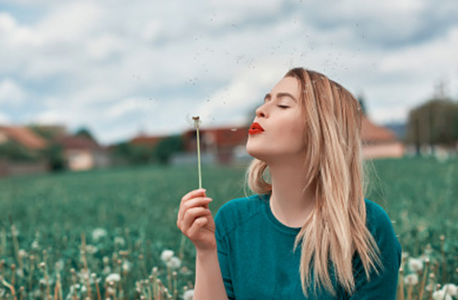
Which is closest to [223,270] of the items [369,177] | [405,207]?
[369,177]

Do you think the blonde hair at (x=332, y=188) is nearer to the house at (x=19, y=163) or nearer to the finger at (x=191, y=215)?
the finger at (x=191, y=215)

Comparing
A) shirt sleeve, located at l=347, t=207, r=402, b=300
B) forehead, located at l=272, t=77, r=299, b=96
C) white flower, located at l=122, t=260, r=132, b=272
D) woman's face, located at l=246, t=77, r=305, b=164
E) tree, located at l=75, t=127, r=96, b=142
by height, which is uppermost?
tree, located at l=75, t=127, r=96, b=142

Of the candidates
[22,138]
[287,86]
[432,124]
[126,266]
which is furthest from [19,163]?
[287,86]

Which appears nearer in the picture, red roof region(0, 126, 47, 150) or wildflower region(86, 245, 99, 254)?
wildflower region(86, 245, 99, 254)

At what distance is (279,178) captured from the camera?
1.98 m

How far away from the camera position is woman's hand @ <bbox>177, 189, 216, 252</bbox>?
5.63 ft

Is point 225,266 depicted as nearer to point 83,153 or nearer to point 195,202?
point 195,202

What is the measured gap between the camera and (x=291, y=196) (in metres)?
A: 2.00

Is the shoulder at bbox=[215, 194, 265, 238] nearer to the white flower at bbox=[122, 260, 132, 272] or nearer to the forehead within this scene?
the forehead

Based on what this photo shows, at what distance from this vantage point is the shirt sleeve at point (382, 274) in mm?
1945

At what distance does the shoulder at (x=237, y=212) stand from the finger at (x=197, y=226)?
1.31 ft

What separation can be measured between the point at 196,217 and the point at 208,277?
0.97 feet

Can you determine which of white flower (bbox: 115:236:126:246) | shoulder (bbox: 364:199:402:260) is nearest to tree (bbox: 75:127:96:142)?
white flower (bbox: 115:236:126:246)

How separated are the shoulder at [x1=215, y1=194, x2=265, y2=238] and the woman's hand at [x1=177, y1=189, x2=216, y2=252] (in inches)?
12.9
